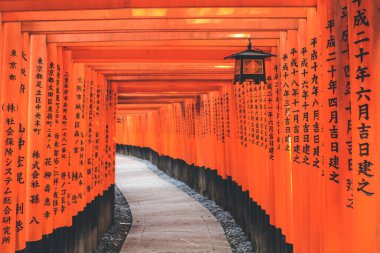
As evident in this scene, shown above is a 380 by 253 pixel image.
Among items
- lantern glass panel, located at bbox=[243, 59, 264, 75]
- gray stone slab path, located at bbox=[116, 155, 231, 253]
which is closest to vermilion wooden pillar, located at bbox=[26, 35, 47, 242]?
lantern glass panel, located at bbox=[243, 59, 264, 75]

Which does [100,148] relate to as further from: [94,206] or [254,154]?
[254,154]

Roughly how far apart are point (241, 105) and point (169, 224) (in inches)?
179

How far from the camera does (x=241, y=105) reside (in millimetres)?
11180

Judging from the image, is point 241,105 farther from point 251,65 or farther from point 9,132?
point 9,132

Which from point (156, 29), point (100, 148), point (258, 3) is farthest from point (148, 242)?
point (258, 3)

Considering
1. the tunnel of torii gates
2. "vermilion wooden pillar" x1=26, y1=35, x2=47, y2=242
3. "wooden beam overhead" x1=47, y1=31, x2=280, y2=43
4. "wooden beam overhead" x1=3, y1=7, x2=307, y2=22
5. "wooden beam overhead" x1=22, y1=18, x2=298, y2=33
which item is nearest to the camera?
the tunnel of torii gates

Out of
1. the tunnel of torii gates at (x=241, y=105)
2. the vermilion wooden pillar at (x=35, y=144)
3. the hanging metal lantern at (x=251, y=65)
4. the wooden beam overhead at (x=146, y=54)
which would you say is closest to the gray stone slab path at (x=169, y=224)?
the tunnel of torii gates at (x=241, y=105)

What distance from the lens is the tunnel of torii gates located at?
3660 millimetres

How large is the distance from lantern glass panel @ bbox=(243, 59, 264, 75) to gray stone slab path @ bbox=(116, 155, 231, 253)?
5.55 metres

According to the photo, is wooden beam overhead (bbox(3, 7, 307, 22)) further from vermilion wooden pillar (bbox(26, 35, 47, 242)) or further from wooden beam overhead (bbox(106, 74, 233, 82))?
wooden beam overhead (bbox(106, 74, 233, 82))

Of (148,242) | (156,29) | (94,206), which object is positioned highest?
(156,29)

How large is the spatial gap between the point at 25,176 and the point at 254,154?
493 cm

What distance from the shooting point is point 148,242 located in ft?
36.7

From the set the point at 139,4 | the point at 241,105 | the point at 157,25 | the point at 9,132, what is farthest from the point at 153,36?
the point at 241,105
